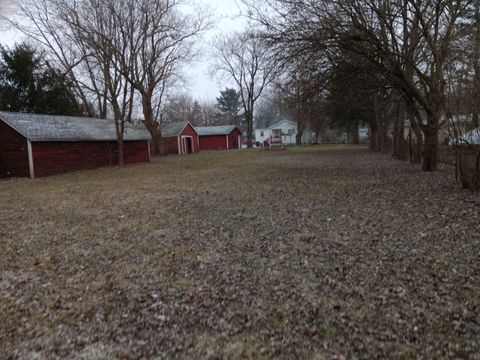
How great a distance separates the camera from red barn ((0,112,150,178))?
14344 millimetres

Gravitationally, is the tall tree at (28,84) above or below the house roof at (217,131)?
above

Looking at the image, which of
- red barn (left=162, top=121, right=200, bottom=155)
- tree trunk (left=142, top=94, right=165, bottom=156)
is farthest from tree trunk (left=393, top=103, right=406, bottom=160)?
red barn (left=162, top=121, right=200, bottom=155)

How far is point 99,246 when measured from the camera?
462cm

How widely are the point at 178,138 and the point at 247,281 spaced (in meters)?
29.4

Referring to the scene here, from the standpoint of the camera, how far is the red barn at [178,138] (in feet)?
104

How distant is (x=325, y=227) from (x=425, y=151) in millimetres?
8137

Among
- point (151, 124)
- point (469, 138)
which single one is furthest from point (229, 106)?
point (469, 138)

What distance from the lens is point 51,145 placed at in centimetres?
1539

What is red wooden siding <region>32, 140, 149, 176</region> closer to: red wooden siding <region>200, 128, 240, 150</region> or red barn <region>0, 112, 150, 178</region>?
red barn <region>0, 112, 150, 178</region>

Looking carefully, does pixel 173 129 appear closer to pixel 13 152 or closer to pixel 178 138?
pixel 178 138

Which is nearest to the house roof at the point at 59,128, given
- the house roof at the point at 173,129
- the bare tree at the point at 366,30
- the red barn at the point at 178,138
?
the red barn at the point at 178,138

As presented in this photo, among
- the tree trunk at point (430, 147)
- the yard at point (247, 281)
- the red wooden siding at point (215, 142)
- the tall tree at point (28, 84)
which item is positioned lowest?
the yard at point (247, 281)

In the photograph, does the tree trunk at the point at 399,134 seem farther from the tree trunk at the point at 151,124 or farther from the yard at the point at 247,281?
the tree trunk at the point at 151,124

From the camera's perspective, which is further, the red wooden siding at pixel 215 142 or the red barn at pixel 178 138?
the red wooden siding at pixel 215 142
